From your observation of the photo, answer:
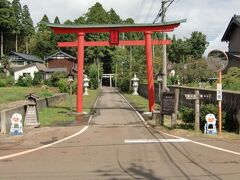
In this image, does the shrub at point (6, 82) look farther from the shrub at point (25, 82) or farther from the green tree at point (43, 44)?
the green tree at point (43, 44)

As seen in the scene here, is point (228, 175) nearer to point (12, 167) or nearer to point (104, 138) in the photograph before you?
point (12, 167)

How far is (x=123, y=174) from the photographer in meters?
9.00

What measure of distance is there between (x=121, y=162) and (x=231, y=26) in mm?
33886

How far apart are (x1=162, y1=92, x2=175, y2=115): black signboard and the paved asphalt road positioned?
233 inches

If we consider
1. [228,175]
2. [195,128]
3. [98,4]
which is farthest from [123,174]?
[98,4]

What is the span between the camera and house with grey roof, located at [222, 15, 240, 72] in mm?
37919

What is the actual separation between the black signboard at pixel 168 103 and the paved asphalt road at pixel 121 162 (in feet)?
19.4

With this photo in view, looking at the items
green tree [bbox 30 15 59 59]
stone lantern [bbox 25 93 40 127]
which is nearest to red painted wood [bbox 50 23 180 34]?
stone lantern [bbox 25 93 40 127]

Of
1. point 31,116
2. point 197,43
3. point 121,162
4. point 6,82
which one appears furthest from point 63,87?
point 121,162

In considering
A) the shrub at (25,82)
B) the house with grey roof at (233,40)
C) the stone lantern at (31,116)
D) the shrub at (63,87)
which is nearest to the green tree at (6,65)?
the shrub at (25,82)

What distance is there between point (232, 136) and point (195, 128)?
6.23 feet

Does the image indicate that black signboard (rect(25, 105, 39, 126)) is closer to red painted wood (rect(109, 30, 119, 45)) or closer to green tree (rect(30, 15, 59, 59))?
red painted wood (rect(109, 30, 119, 45))

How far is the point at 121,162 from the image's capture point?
10.4 m

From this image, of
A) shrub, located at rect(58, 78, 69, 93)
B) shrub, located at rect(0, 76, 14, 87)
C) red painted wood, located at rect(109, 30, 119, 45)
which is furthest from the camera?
shrub, located at rect(0, 76, 14, 87)
